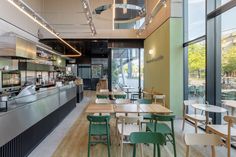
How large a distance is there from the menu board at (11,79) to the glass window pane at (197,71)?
20.1 feet

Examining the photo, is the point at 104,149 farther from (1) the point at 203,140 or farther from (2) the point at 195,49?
(2) the point at 195,49

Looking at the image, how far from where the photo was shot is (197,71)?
6.82 meters

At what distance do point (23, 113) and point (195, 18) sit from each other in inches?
221

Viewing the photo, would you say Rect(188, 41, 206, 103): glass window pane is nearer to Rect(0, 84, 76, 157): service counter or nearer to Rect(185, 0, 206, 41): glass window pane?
Rect(185, 0, 206, 41): glass window pane

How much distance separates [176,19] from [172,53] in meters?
1.12

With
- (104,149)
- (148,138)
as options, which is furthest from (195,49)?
(148,138)

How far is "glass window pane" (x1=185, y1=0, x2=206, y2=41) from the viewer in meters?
6.35

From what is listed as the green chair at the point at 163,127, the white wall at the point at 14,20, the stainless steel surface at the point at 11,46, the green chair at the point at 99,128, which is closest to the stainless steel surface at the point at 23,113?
the green chair at the point at 99,128

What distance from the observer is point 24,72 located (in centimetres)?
972

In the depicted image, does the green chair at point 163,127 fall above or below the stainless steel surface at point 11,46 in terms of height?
below

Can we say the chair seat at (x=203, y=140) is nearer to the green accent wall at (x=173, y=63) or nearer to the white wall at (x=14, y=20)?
the green accent wall at (x=173, y=63)

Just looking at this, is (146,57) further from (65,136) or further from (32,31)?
(65,136)

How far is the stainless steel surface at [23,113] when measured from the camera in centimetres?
323

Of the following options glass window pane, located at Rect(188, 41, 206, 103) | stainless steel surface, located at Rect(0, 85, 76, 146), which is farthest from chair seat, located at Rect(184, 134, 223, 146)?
glass window pane, located at Rect(188, 41, 206, 103)
